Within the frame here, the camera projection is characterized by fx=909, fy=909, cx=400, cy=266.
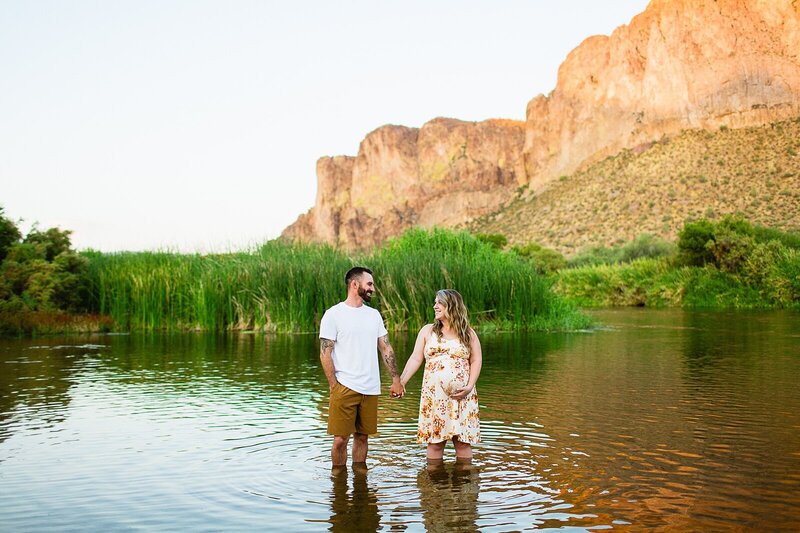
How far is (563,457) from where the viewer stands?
296 inches

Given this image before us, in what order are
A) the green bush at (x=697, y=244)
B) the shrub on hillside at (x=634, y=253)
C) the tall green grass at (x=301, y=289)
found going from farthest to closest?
the shrub on hillside at (x=634, y=253)
the green bush at (x=697, y=244)
the tall green grass at (x=301, y=289)

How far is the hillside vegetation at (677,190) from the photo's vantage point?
222 ft

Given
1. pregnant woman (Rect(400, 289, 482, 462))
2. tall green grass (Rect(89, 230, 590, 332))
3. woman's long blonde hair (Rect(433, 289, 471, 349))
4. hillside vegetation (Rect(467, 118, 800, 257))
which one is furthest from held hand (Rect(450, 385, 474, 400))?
hillside vegetation (Rect(467, 118, 800, 257))

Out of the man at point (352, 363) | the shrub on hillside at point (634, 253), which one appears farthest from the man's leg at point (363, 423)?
the shrub on hillside at point (634, 253)

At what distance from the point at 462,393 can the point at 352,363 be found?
0.88 m

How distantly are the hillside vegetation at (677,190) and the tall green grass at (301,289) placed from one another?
43.2 meters

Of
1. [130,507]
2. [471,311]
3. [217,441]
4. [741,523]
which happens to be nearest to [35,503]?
[130,507]

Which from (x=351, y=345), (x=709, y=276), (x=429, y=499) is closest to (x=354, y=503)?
(x=429, y=499)

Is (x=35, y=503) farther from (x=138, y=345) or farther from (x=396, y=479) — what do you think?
(x=138, y=345)

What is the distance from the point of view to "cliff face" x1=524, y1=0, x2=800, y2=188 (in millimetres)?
84000

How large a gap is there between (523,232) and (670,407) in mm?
78647

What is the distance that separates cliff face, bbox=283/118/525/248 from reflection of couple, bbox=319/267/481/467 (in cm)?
12672

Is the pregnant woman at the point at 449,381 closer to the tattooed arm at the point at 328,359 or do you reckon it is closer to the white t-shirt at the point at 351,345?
the white t-shirt at the point at 351,345

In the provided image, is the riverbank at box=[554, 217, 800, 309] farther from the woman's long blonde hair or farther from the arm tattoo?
the arm tattoo
